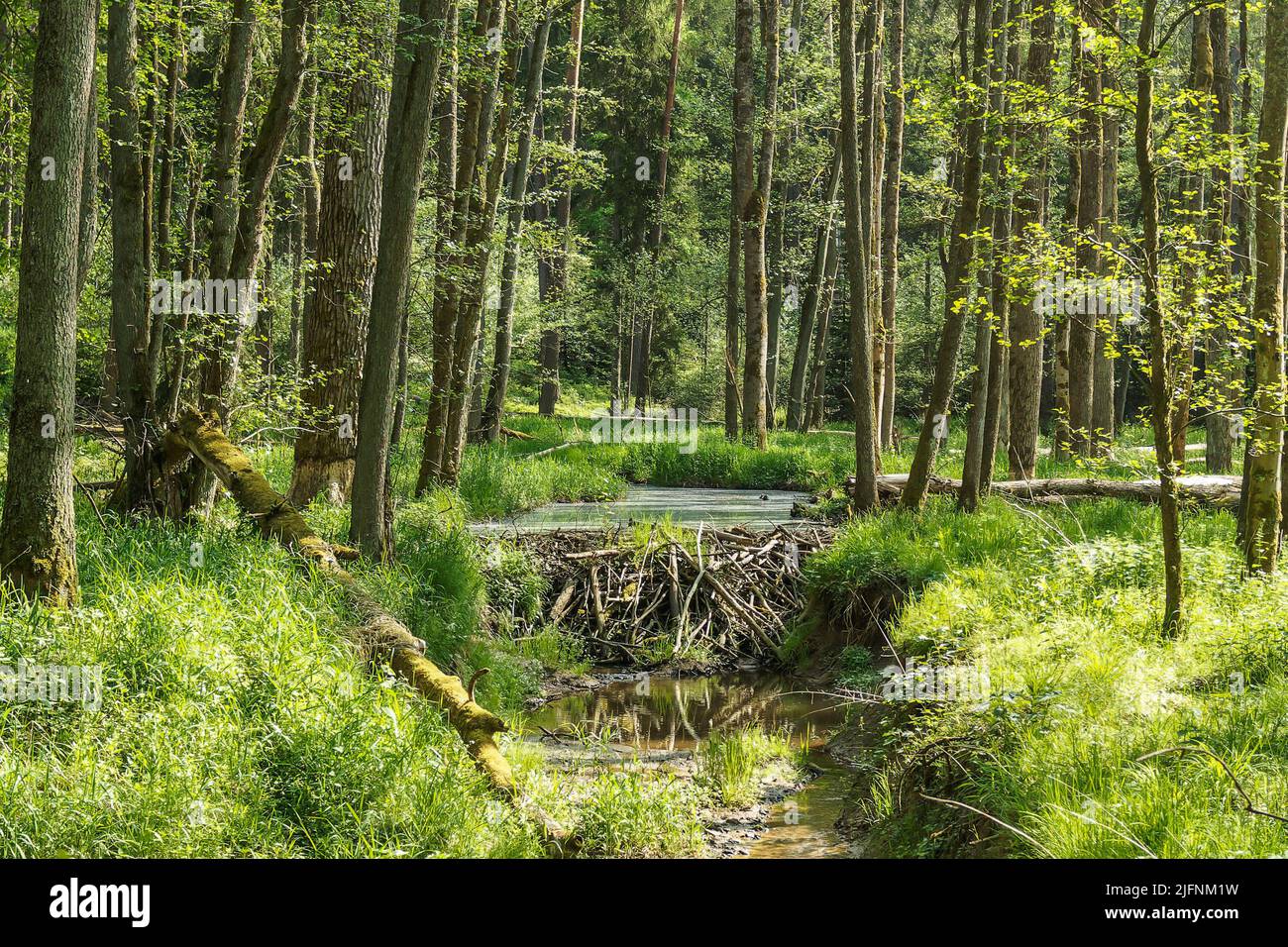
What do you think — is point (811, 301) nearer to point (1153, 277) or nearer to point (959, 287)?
point (959, 287)

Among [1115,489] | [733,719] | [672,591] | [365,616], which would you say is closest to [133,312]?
[365,616]

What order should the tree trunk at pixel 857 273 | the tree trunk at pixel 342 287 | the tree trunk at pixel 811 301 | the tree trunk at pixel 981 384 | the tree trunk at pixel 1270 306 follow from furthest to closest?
the tree trunk at pixel 811 301 < the tree trunk at pixel 857 273 < the tree trunk at pixel 981 384 < the tree trunk at pixel 342 287 < the tree trunk at pixel 1270 306

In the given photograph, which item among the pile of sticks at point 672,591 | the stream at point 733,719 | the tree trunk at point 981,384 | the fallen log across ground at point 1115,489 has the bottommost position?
the stream at point 733,719

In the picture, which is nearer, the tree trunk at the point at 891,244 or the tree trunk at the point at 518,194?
A: the tree trunk at the point at 518,194

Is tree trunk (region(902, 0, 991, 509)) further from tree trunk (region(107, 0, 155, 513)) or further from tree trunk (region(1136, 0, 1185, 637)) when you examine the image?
tree trunk (region(107, 0, 155, 513))

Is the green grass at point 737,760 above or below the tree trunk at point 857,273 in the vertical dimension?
below

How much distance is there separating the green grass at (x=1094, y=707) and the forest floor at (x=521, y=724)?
0.06 feet

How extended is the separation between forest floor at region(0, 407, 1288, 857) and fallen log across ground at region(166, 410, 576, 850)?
153 mm

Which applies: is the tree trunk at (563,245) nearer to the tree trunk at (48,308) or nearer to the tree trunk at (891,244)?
the tree trunk at (891,244)

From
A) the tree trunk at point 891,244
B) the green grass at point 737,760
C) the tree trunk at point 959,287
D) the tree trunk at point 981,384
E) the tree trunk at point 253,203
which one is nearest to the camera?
the green grass at point 737,760

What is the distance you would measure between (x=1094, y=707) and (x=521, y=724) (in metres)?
4.36

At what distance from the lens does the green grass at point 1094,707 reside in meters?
4.76

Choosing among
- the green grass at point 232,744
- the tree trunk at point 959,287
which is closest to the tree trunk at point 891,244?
the tree trunk at point 959,287

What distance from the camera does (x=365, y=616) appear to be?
7.59m
